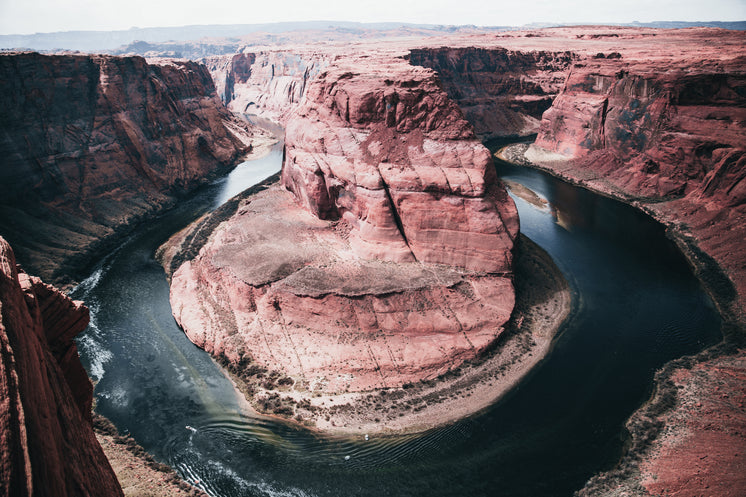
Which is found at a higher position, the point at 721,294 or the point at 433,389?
the point at 721,294

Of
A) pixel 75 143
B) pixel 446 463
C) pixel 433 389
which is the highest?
pixel 75 143

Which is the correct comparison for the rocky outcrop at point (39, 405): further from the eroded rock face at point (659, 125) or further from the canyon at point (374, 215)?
the eroded rock face at point (659, 125)

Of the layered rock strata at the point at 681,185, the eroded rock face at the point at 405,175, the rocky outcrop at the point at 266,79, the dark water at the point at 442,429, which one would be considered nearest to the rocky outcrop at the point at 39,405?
the dark water at the point at 442,429

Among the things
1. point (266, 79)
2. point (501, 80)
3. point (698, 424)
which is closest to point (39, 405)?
point (698, 424)

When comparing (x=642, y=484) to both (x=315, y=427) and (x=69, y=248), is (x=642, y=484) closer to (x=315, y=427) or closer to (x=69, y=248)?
(x=315, y=427)

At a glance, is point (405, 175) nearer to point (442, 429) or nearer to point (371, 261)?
point (371, 261)

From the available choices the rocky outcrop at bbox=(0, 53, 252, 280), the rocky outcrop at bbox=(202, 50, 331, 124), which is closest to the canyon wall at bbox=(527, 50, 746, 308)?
the rocky outcrop at bbox=(0, 53, 252, 280)

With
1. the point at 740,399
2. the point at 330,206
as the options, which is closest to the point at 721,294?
the point at 740,399
